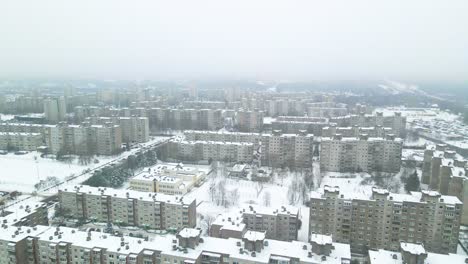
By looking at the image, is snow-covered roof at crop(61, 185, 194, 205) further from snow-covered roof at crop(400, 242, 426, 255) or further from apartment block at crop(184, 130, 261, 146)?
apartment block at crop(184, 130, 261, 146)

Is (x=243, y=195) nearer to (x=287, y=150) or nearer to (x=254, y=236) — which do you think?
(x=287, y=150)

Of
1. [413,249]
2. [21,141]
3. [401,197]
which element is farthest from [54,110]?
[413,249]

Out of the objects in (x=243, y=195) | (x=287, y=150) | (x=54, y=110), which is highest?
(x=54, y=110)

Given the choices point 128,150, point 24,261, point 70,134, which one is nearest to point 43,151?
point 70,134

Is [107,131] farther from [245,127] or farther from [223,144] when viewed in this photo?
[245,127]

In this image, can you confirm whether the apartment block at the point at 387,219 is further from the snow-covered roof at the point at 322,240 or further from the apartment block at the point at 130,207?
the apartment block at the point at 130,207
